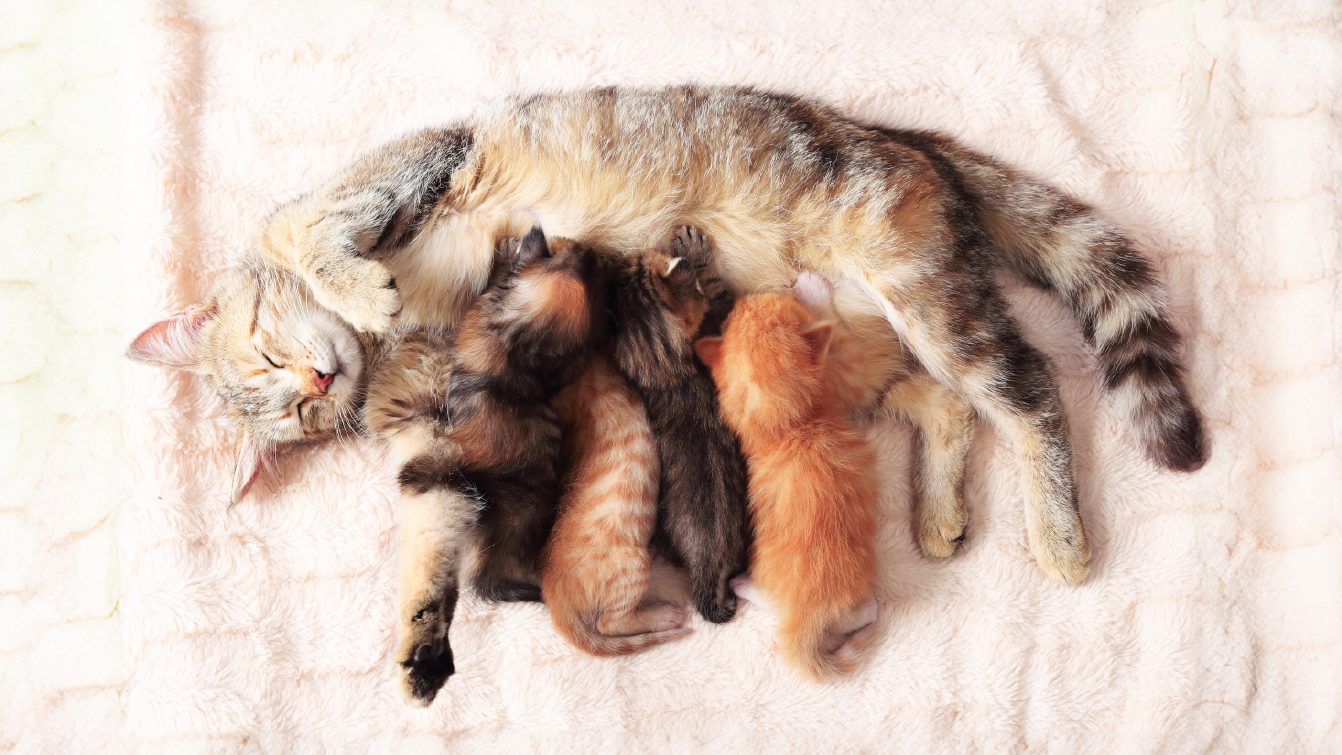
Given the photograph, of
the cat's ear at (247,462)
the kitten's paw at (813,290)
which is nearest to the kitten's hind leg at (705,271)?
the kitten's paw at (813,290)

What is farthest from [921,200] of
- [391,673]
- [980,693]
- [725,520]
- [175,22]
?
[175,22]

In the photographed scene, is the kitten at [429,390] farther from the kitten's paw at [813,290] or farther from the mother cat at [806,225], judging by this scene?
the kitten's paw at [813,290]

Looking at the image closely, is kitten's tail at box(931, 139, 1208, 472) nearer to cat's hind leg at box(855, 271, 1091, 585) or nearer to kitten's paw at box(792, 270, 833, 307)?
cat's hind leg at box(855, 271, 1091, 585)

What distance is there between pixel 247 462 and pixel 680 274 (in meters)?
1.01

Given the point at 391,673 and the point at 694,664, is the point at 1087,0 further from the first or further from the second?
the point at 391,673

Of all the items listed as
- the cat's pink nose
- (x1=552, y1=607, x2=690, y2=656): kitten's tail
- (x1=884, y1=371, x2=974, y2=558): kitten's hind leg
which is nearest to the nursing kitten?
(x1=552, y1=607, x2=690, y2=656): kitten's tail

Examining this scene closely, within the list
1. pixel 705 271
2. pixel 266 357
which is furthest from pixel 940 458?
pixel 266 357

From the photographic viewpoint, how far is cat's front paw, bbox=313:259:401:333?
1.51m

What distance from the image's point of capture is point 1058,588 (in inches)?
68.2

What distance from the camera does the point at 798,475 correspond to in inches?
61.4

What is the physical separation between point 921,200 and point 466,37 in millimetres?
1166

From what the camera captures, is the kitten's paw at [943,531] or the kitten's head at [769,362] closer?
the kitten's head at [769,362]

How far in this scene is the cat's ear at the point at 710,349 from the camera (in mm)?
1646

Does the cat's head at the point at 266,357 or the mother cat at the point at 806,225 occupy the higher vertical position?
the mother cat at the point at 806,225
